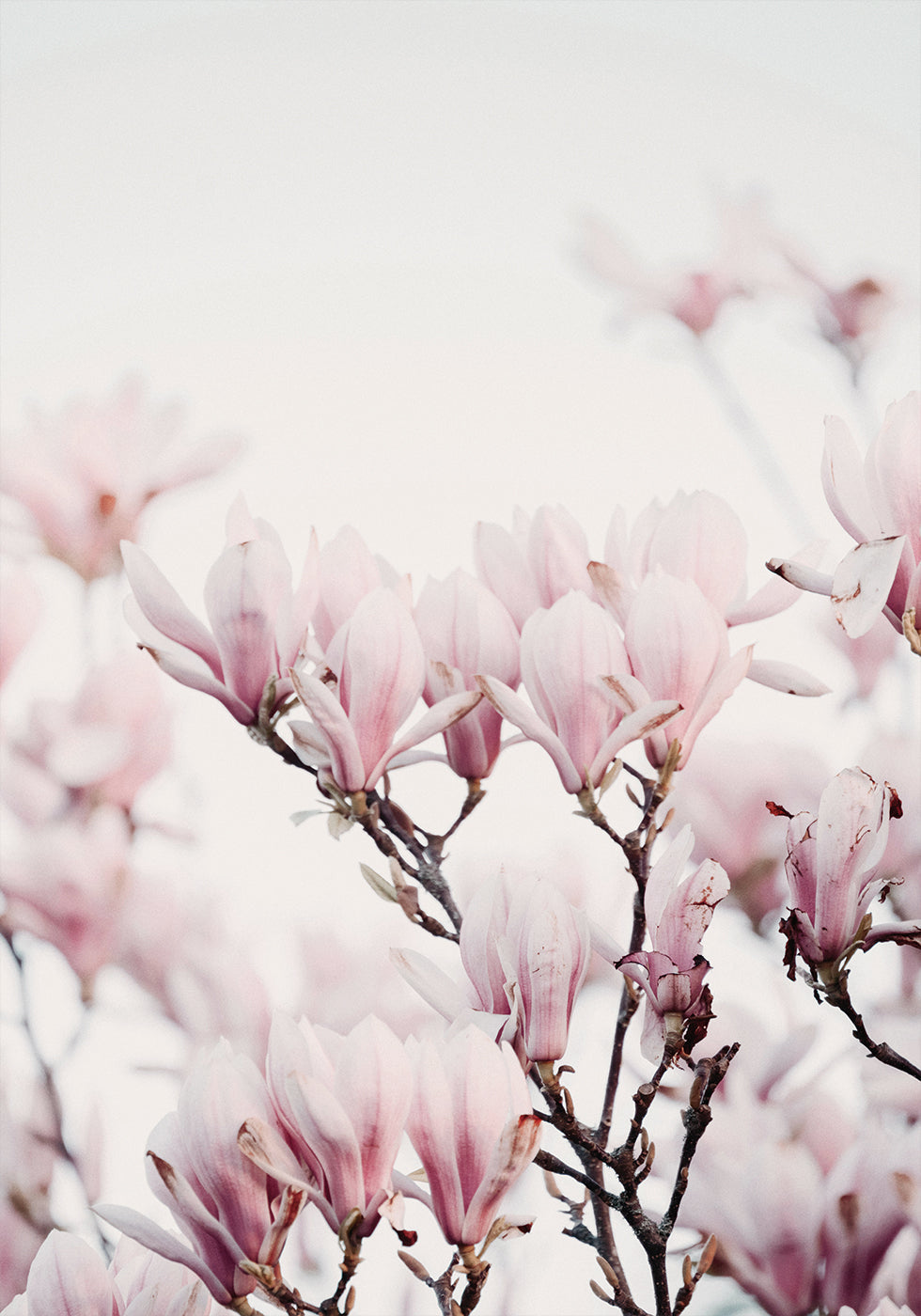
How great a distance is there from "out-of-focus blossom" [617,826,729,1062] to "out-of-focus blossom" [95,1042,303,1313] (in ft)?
0.42

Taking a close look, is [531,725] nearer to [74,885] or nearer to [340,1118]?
[340,1118]

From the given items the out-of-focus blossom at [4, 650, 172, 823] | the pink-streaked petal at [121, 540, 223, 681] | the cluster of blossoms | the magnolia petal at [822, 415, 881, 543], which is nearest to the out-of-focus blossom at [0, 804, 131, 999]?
the out-of-focus blossom at [4, 650, 172, 823]

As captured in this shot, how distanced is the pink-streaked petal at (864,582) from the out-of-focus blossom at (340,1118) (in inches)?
8.0

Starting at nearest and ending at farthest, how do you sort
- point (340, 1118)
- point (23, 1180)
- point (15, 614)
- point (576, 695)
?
point (340, 1118) → point (576, 695) → point (23, 1180) → point (15, 614)

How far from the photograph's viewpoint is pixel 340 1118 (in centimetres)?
35

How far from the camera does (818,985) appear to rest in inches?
15.7

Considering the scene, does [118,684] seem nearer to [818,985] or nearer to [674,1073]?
→ [674,1073]

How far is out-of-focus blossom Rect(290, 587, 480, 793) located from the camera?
17.9 inches

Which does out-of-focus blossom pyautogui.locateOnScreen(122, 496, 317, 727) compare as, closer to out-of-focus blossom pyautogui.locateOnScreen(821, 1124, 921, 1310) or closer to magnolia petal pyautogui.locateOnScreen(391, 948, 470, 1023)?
magnolia petal pyautogui.locateOnScreen(391, 948, 470, 1023)

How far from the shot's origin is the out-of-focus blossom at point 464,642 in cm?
49

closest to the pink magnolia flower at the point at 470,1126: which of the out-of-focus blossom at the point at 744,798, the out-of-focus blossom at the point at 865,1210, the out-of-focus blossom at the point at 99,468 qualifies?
the out-of-focus blossom at the point at 865,1210

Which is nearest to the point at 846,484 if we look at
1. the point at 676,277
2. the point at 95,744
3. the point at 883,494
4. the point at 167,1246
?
the point at 883,494

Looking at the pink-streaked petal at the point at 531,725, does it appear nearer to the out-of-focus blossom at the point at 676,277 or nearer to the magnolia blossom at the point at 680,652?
the magnolia blossom at the point at 680,652

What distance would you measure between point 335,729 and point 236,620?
2.5 inches
